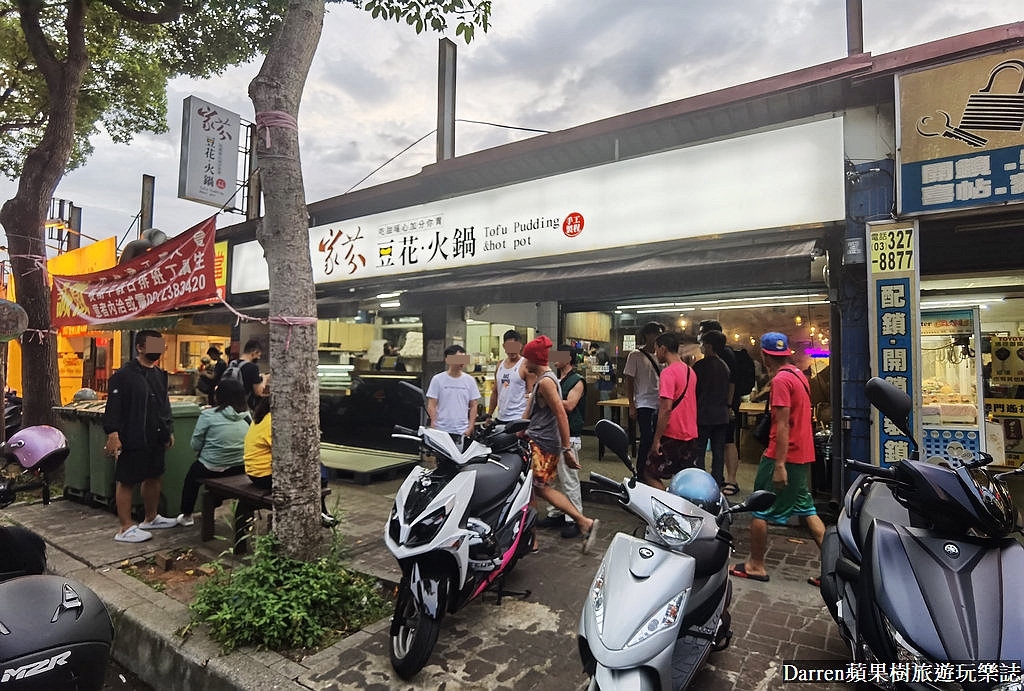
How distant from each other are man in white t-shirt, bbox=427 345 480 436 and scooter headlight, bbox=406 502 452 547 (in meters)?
2.99

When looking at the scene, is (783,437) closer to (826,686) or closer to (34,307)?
(826,686)

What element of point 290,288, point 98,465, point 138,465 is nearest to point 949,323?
point 290,288

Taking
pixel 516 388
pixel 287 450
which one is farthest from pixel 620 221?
pixel 287 450

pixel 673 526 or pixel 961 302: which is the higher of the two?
pixel 961 302

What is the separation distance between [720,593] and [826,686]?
0.92 m

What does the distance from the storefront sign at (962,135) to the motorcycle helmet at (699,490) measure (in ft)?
11.9

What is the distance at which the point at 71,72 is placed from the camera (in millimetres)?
7848

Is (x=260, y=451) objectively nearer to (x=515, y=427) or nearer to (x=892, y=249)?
(x=515, y=427)

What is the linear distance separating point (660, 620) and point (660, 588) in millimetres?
122

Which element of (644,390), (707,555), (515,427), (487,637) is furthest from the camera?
(644,390)

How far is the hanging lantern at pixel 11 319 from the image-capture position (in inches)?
143

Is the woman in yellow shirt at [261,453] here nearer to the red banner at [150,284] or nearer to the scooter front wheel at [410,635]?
the red banner at [150,284]

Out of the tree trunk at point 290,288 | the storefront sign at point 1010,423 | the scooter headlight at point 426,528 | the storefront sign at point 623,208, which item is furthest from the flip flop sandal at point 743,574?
the storefront sign at point 1010,423

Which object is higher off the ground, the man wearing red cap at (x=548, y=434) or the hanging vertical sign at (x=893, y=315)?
the hanging vertical sign at (x=893, y=315)
